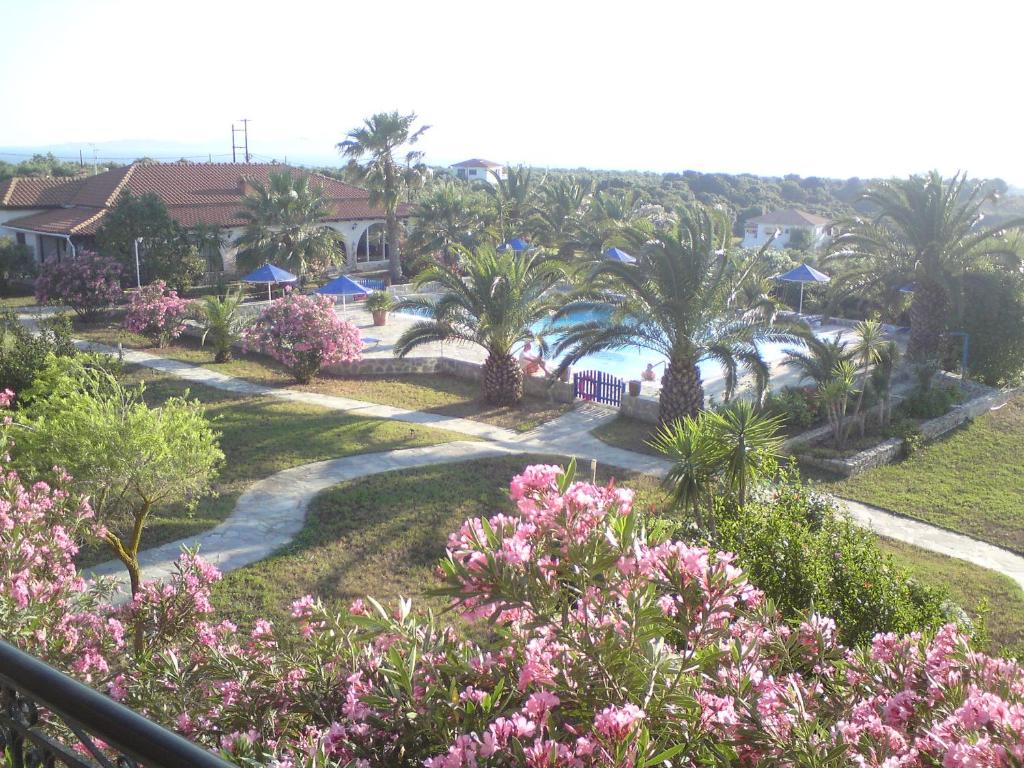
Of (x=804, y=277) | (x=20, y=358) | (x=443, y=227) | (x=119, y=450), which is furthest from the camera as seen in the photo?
(x=443, y=227)

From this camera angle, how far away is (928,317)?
24.2 meters

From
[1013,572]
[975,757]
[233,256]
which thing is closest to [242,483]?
[1013,572]

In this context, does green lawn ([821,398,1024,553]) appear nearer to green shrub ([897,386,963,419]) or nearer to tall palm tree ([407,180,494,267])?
green shrub ([897,386,963,419])

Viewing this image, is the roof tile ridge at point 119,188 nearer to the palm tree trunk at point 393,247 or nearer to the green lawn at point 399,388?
the palm tree trunk at point 393,247

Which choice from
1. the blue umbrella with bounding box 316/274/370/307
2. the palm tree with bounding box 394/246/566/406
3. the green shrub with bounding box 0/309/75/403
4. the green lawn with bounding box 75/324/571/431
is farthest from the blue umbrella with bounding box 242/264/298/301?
the green shrub with bounding box 0/309/75/403

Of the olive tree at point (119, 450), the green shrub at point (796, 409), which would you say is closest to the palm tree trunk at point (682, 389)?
the green shrub at point (796, 409)

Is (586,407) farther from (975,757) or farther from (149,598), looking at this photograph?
(975,757)

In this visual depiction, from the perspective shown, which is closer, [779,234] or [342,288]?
[342,288]

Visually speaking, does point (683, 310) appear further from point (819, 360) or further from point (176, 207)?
point (176, 207)

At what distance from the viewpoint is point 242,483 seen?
1430 cm

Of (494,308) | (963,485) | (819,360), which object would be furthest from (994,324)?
(494,308)

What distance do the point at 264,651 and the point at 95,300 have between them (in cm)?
2767

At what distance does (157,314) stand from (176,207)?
44.3ft

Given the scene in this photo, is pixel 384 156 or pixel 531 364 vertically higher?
pixel 384 156
